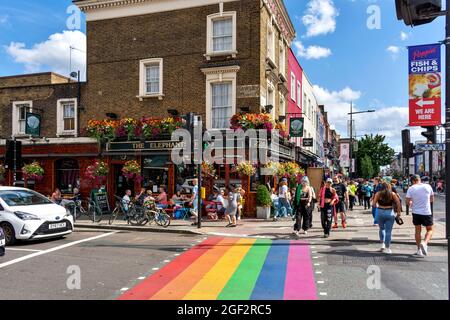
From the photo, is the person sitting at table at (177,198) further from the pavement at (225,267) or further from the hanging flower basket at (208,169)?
the pavement at (225,267)

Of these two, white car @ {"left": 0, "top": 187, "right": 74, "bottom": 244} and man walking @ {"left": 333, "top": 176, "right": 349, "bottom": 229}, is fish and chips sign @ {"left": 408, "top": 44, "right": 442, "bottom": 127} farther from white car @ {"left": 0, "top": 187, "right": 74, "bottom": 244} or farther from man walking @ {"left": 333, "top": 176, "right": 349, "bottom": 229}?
white car @ {"left": 0, "top": 187, "right": 74, "bottom": 244}

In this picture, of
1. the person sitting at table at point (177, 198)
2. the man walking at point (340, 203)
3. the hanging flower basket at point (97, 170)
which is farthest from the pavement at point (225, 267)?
the hanging flower basket at point (97, 170)

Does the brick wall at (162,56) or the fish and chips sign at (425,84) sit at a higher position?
the brick wall at (162,56)

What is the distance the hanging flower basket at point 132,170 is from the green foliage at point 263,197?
226 inches

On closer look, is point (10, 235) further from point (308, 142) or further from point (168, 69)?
point (308, 142)

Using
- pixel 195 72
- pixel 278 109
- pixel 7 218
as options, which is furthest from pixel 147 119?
pixel 7 218

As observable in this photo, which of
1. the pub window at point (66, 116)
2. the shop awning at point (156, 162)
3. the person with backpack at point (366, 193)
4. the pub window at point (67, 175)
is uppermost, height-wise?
the pub window at point (66, 116)

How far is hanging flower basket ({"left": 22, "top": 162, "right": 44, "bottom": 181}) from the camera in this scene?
19938 millimetres

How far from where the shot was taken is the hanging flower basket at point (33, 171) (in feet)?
65.4

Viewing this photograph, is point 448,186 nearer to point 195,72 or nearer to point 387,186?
point 387,186

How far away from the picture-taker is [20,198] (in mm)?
11250

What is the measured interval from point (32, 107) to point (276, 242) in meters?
16.4

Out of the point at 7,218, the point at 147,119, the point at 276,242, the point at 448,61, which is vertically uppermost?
the point at 147,119

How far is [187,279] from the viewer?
22.6 ft
